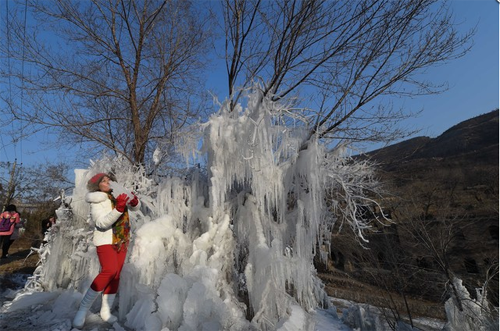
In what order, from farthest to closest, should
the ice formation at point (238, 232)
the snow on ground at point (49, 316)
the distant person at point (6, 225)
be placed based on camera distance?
the distant person at point (6, 225) → the ice formation at point (238, 232) → the snow on ground at point (49, 316)

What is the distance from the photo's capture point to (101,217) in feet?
8.26

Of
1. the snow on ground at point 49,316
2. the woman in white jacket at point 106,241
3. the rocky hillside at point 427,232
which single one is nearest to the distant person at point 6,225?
the snow on ground at point 49,316

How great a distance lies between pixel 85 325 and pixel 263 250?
69.3 inches

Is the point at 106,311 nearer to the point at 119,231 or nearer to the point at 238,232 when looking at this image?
the point at 119,231

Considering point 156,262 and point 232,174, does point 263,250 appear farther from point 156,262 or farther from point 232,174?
point 156,262

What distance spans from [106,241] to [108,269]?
0.83 feet

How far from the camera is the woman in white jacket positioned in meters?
2.42

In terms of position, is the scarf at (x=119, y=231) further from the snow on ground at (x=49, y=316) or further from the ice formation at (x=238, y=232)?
the snow on ground at (x=49, y=316)

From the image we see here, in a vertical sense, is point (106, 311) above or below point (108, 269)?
below

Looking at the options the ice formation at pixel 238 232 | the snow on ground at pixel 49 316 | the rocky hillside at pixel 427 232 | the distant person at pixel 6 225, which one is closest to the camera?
the snow on ground at pixel 49 316

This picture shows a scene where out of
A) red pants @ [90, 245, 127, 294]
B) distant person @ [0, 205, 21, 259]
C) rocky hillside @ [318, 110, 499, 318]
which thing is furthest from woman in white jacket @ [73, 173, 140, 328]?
distant person @ [0, 205, 21, 259]

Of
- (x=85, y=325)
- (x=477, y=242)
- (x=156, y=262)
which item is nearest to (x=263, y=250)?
(x=156, y=262)

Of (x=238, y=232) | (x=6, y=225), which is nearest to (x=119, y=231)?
(x=238, y=232)

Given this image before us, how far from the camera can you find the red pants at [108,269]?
243cm
